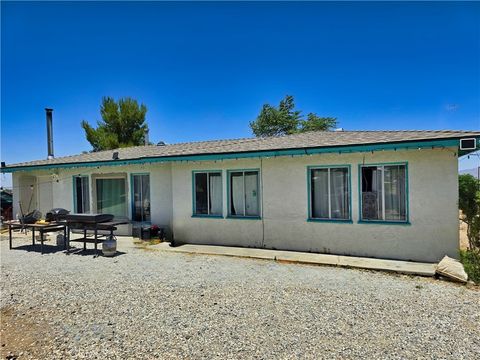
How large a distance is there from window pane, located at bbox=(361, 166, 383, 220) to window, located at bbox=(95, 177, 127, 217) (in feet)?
33.1

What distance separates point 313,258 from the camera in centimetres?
815

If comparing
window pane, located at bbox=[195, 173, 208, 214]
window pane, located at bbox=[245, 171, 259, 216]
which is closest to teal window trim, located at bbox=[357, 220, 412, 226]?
window pane, located at bbox=[245, 171, 259, 216]

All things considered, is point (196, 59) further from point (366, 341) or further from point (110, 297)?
point (366, 341)

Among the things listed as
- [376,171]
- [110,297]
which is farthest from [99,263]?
[376,171]

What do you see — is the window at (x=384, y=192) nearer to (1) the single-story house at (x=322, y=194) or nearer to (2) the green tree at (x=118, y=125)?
(1) the single-story house at (x=322, y=194)

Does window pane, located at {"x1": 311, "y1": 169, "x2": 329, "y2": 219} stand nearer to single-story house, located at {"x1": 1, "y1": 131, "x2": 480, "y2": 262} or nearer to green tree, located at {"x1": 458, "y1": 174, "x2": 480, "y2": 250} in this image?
single-story house, located at {"x1": 1, "y1": 131, "x2": 480, "y2": 262}

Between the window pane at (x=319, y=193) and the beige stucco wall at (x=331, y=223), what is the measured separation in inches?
10.6

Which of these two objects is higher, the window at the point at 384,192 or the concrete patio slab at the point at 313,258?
the window at the point at 384,192

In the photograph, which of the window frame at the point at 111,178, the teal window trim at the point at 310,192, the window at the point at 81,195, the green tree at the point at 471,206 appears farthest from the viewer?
the window at the point at 81,195

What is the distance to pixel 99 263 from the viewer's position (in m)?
8.41

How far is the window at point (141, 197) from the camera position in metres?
12.9

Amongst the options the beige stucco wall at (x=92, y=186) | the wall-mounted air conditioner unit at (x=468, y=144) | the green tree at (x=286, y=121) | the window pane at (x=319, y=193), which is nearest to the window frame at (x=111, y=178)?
the beige stucco wall at (x=92, y=186)

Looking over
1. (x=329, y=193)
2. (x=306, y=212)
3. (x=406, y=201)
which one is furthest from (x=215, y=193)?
(x=406, y=201)

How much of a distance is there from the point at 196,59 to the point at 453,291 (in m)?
15.3
